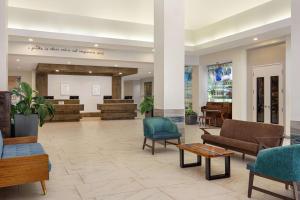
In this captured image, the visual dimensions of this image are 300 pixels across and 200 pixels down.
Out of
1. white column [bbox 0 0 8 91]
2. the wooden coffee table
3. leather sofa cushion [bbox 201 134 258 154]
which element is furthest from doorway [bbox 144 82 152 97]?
the wooden coffee table

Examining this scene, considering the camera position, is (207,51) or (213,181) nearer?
(213,181)

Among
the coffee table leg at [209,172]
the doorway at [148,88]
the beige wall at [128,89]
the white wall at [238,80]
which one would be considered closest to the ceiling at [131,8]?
the white wall at [238,80]

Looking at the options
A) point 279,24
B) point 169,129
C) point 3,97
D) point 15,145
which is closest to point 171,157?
point 169,129

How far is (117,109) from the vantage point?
14414 mm

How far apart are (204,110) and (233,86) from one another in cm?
160

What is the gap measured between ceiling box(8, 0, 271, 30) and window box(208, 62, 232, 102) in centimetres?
241

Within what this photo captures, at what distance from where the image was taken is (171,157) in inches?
222

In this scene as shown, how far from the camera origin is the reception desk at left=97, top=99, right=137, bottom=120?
46.5 ft

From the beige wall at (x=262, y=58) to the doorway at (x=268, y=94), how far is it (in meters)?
0.18

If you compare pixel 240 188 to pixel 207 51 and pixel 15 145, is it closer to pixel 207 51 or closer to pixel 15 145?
pixel 15 145

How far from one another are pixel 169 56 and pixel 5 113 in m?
3.97

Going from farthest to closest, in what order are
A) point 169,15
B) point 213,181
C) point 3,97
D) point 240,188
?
point 169,15, point 3,97, point 213,181, point 240,188

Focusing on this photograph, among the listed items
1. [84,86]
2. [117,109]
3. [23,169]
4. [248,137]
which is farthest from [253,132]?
[84,86]

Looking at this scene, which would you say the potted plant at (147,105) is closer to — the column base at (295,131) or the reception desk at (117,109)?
the column base at (295,131)
